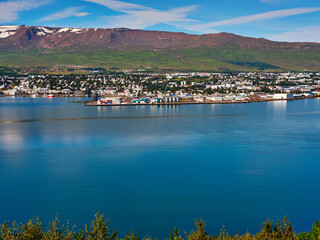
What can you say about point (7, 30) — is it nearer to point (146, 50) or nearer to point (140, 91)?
point (146, 50)

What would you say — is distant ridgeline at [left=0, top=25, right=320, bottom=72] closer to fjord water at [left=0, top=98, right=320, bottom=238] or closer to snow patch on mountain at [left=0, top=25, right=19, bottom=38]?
snow patch on mountain at [left=0, top=25, right=19, bottom=38]

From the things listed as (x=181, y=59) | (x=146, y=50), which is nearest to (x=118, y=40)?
(x=146, y=50)

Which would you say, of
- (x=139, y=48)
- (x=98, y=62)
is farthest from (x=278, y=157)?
(x=139, y=48)

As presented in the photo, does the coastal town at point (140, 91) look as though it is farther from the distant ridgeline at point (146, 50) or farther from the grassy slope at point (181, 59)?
the grassy slope at point (181, 59)

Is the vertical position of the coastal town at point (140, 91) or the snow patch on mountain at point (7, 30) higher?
the snow patch on mountain at point (7, 30)

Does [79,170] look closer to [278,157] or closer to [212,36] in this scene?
[278,157]

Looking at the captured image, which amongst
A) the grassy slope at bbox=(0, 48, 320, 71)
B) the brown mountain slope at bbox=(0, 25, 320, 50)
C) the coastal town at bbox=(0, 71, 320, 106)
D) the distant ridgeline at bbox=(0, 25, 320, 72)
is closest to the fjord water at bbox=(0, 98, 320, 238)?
the coastal town at bbox=(0, 71, 320, 106)

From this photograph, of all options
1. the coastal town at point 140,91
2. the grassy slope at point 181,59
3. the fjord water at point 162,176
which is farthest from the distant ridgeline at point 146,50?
the fjord water at point 162,176
